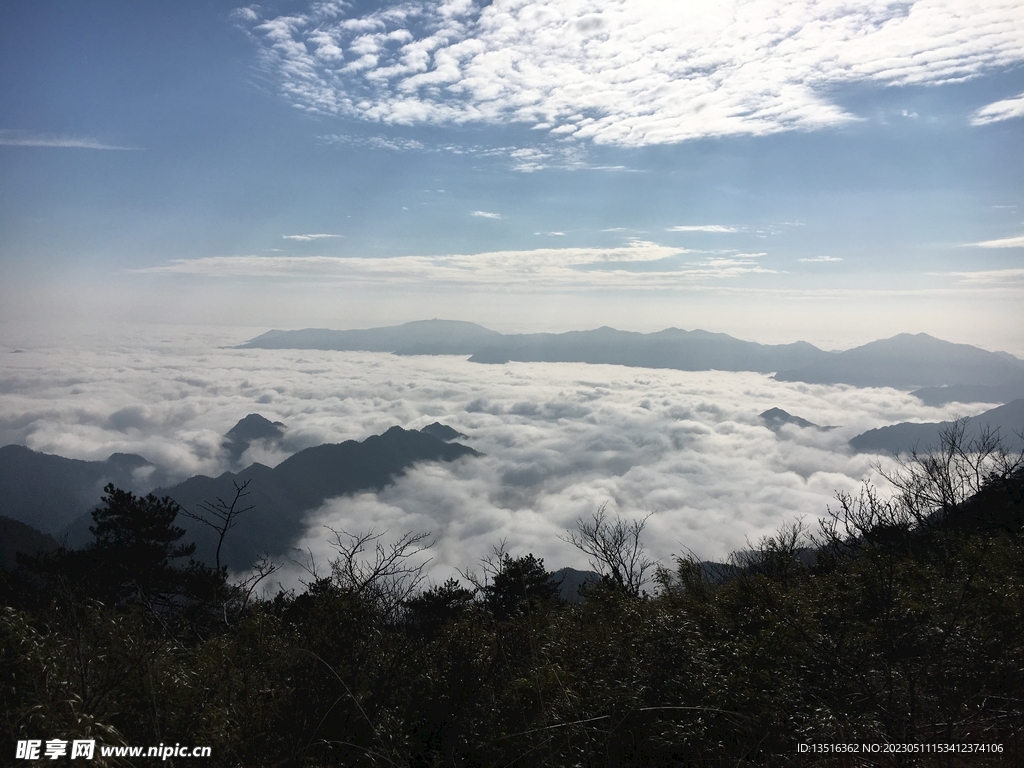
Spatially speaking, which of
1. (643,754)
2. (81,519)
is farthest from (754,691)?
(81,519)

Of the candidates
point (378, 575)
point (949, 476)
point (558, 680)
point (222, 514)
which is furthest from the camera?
point (949, 476)

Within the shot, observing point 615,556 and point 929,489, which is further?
point 615,556

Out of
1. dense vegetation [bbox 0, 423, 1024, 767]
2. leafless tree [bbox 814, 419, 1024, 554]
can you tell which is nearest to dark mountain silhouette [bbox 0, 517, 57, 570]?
dense vegetation [bbox 0, 423, 1024, 767]

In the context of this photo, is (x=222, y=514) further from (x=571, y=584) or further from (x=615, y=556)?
Answer: (x=571, y=584)

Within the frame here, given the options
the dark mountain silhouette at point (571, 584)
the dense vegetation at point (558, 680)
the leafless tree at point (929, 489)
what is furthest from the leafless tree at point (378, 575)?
the leafless tree at point (929, 489)

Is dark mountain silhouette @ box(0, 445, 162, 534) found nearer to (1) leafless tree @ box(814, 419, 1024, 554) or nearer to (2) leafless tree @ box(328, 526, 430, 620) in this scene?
(2) leafless tree @ box(328, 526, 430, 620)

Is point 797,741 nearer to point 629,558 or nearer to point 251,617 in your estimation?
point 251,617

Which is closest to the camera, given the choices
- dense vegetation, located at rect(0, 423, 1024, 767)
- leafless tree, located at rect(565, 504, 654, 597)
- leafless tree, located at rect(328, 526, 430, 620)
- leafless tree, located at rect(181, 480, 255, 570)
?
dense vegetation, located at rect(0, 423, 1024, 767)

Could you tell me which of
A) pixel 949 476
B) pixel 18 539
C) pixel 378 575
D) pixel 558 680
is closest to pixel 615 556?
pixel 949 476
